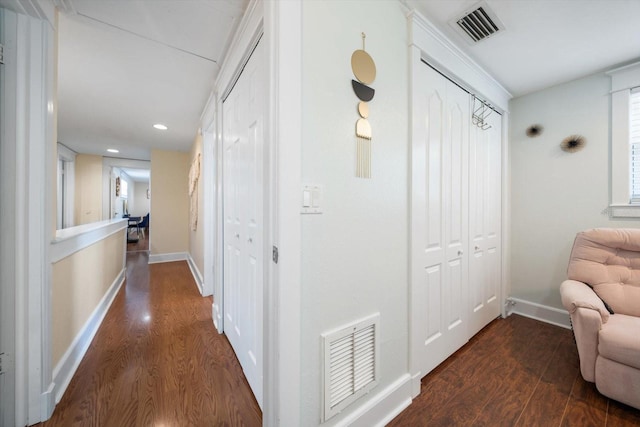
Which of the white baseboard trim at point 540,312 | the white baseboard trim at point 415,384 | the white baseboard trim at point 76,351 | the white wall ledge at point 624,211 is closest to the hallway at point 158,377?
the white baseboard trim at point 76,351

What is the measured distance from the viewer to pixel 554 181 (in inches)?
92.4

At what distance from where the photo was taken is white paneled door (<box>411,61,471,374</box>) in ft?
4.83

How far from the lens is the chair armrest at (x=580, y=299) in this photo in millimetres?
1457

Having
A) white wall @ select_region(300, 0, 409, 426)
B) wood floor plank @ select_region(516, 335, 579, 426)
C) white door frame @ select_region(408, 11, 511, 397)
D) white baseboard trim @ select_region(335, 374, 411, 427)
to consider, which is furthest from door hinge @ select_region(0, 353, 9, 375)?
wood floor plank @ select_region(516, 335, 579, 426)

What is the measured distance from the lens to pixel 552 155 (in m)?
2.35

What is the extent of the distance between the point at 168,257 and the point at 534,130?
20.4ft

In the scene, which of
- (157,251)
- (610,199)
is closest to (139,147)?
(157,251)

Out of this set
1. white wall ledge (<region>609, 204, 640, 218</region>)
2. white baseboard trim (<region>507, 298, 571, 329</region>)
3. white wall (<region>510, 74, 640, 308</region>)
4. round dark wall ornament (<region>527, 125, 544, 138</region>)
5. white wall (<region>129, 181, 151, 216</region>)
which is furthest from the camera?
white wall (<region>129, 181, 151, 216</region>)

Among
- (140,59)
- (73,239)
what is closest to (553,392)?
(73,239)

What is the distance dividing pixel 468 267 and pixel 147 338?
2810mm

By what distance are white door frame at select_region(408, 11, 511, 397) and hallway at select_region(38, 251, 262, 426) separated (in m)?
1.01

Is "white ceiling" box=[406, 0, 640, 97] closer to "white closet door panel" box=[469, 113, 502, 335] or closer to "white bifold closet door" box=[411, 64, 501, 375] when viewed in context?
"white bifold closet door" box=[411, 64, 501, 375]

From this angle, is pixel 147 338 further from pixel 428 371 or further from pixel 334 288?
pixel 428 371

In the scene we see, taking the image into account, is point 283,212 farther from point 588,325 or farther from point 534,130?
point 534,130
